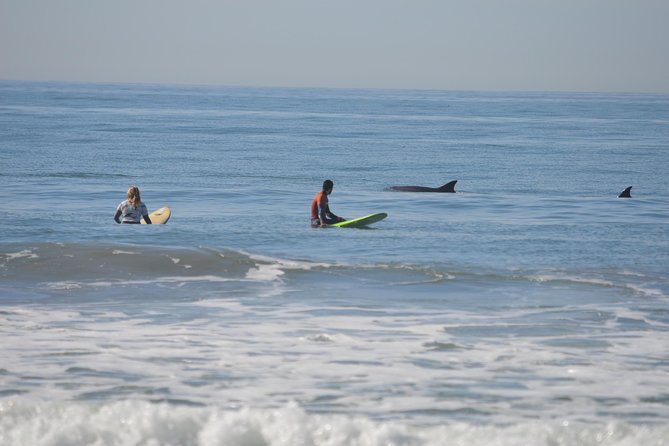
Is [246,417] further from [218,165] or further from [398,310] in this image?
[218,165]

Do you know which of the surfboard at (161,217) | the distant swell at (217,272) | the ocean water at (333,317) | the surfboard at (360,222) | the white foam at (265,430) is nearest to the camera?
the white foam at (265,430)

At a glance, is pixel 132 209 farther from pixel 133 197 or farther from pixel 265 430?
pixel 265 430

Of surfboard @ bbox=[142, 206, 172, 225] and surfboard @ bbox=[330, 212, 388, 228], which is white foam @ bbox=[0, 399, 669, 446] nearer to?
surfboard @ bbox=[330, 212, 388, 228]

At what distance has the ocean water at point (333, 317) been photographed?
34.7ft

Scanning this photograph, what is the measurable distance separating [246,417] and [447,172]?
4059cm

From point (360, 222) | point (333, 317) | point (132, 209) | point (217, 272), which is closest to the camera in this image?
point (333, 317)

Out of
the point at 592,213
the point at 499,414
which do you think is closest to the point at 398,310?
the point at 499,414

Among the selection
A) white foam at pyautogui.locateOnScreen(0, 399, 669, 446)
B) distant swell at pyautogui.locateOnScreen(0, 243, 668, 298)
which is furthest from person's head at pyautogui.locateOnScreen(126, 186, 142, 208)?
white foam at pyautogui.locateOnScreen(0, 399, 669, 446)

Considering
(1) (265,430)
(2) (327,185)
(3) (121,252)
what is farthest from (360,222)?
(1) (265,430)

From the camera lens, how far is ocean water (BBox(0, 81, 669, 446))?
10.6 metres

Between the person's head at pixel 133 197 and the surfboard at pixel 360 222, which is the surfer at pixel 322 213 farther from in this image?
the person's head at pixel 133 197

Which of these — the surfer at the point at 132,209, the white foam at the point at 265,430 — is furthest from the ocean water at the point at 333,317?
the surfer at the point at 132,209

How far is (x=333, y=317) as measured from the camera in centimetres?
1597

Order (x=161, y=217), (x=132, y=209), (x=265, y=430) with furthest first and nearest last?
(x=161, y=217) < (x=132, y=209) < (x=265, y=430)
